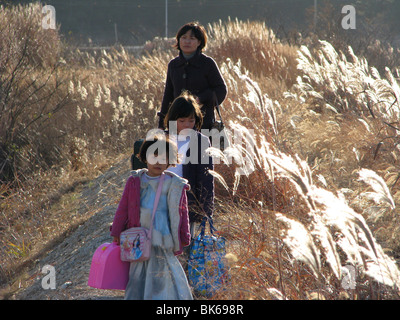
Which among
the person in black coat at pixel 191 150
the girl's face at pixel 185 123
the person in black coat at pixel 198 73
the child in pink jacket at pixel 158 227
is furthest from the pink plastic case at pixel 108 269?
the person in black coat at pixel 198 73

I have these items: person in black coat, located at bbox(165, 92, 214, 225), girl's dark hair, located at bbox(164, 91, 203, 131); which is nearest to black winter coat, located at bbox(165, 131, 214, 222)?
person in black coat, located at bbox(165, 92, 214, 225)

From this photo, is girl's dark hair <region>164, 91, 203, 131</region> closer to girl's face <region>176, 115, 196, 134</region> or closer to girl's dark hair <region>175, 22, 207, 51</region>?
girl's face <region>176, 115, 196, 134</region>

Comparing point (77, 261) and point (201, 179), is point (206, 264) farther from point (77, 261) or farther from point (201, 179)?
point (77, 261)

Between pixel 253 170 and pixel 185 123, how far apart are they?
2.25 feet

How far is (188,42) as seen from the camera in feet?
14.7

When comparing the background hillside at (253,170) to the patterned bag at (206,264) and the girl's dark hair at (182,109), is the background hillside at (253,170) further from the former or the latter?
the girl's dark hair at (182,109)

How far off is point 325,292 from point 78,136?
755 cm

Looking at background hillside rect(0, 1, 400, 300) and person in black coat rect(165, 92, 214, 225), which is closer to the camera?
background hillside rect(0, 1, 400, 300)

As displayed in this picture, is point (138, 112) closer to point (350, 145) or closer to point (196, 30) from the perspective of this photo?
point (350, 145)

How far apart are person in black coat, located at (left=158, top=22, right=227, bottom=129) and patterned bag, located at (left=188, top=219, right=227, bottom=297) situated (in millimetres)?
1202

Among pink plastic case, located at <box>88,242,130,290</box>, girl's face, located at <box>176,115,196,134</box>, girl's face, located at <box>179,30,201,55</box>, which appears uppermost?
girl's face, located at <box>179,30,201,55</box>

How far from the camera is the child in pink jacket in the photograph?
10.1ft
